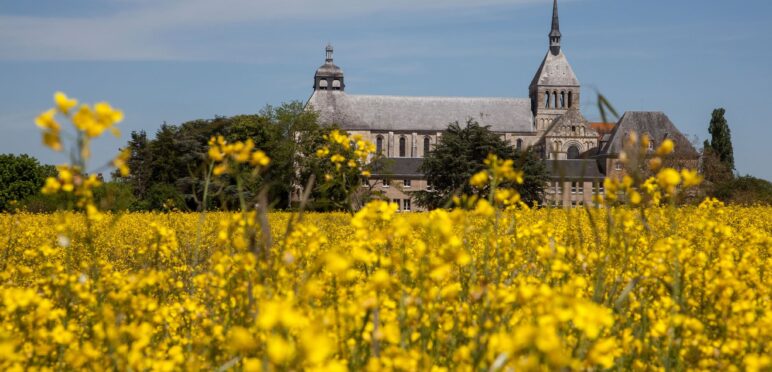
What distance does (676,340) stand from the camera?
370 centimetres

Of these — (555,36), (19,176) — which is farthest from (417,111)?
(19,176)

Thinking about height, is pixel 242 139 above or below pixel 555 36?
below

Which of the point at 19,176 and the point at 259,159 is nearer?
the point at 259,159

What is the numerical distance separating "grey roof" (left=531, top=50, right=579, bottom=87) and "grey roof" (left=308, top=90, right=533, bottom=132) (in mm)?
5479

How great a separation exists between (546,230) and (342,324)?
9.41ft

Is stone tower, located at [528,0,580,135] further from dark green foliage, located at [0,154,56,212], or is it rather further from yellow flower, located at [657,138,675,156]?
yellow flower, located at [657,138,675,156]

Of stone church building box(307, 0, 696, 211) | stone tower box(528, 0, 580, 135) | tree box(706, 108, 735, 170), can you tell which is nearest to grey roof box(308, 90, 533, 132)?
stone church building box(307, 0, 696, 211)

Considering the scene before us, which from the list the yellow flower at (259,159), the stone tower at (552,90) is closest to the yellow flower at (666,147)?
the yellow flower at (259,159)

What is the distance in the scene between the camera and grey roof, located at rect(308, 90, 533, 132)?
3541 inches

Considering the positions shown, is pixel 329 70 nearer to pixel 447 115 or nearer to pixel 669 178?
pixel 447 115

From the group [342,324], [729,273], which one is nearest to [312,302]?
[342,324]

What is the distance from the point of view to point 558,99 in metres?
95.3

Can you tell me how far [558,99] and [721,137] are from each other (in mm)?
28555

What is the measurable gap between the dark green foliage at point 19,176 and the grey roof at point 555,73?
60.1m
